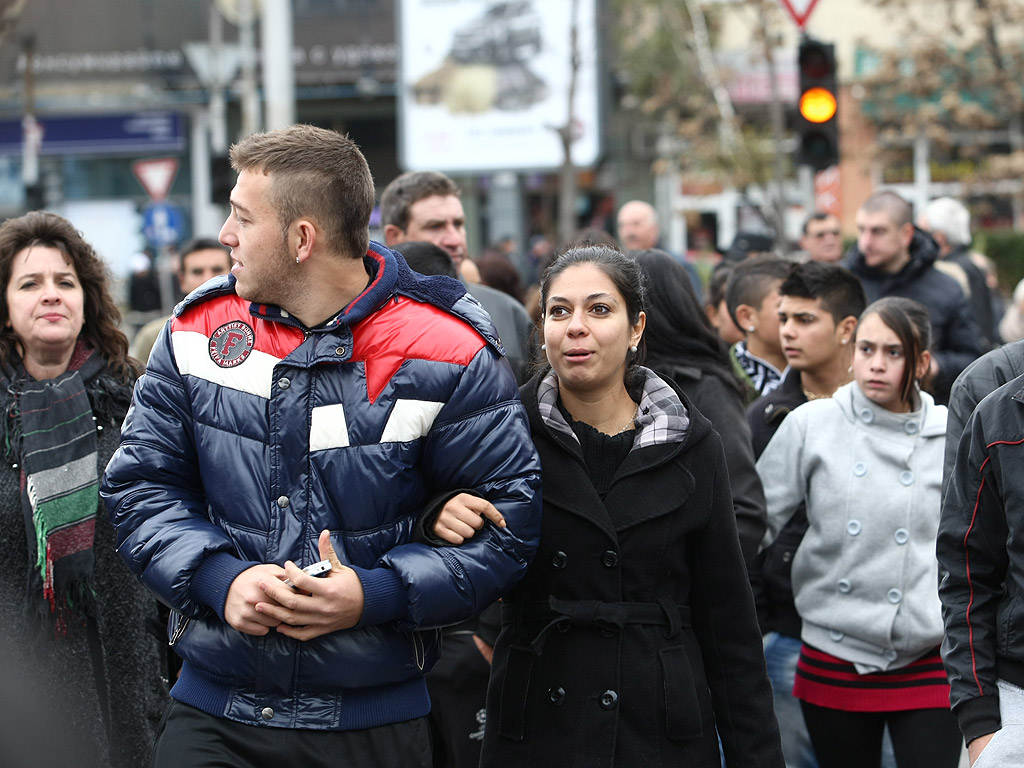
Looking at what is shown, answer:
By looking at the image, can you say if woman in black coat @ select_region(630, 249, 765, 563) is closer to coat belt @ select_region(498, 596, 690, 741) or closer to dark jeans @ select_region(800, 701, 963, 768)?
dark jeans @ select_region(800, 701, 963, 768)

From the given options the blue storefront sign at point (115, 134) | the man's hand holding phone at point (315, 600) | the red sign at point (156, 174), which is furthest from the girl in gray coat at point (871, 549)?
the blue storefront sign at point (115, 134)

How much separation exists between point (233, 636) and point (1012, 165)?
2202 centimetres

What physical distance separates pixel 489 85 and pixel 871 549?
1766 centimetres

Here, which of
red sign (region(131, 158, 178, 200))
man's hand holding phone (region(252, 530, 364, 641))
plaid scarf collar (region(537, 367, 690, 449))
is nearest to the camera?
man's hand holding phone (region(252, 530, 364, 641))

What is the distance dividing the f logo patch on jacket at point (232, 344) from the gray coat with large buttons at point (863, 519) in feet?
7.00

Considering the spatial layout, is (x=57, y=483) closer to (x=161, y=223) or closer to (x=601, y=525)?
(x=601, y=525)

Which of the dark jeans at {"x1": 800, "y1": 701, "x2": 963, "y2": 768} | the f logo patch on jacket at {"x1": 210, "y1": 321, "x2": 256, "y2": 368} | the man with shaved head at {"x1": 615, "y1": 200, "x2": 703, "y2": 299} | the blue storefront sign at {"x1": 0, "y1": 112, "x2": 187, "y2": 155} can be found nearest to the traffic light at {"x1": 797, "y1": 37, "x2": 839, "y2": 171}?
the man with shaved head at {"x1": 615, "y1": 200, "x2": 703, "y2": 299}

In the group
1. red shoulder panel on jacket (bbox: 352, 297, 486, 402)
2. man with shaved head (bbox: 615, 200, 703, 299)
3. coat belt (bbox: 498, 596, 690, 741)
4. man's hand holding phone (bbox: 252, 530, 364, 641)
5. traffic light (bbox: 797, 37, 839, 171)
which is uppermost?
traffic light (bbox: 797, 37, 839, 171)

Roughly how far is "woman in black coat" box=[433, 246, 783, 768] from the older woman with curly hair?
4.87ft

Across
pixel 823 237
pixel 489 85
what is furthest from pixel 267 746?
pixel 489 85

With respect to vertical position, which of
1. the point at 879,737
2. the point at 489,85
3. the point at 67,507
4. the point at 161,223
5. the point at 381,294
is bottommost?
the point at 879,737

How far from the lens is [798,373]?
5418 millimetres

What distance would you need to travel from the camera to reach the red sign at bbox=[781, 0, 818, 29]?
10734mm

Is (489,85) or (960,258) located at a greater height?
(489,85)
